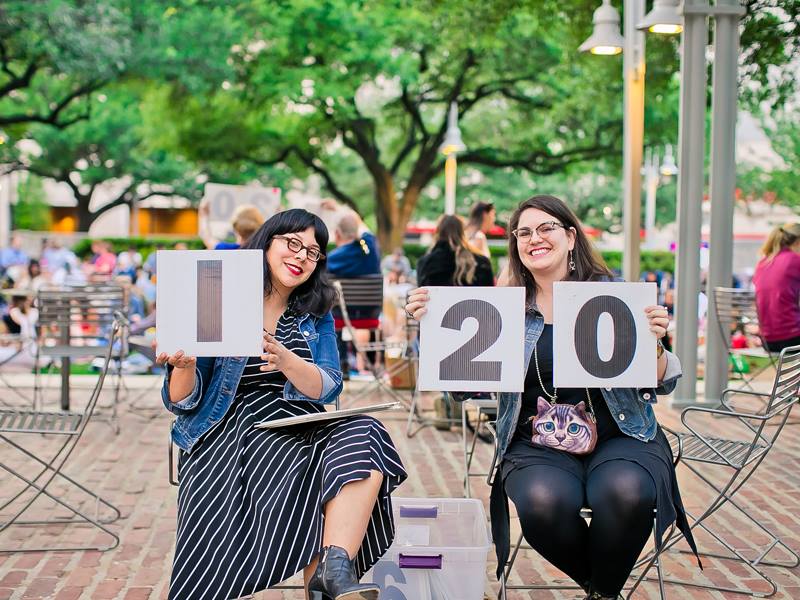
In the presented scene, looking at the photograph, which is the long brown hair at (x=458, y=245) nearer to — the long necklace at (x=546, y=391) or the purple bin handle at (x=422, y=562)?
the long necklace at (x=546, y=391)

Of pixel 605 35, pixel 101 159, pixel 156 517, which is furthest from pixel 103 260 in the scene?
pixel 101 159

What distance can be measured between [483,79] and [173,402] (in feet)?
71.4

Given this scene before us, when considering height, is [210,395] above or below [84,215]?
below

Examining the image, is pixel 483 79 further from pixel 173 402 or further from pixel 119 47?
pixel 173 402

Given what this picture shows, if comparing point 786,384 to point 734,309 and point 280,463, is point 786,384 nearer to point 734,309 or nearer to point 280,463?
point 280,463

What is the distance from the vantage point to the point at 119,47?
19578 millimetres

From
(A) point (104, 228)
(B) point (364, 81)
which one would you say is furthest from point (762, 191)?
(A) point (104, 228)

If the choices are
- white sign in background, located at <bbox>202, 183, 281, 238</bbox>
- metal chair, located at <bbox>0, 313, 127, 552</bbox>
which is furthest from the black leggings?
white sign in background, located at <bbox>202, 183, 281, 238</bbox>

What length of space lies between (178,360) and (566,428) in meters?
1.32

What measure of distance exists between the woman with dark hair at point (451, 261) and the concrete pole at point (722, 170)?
2426mm

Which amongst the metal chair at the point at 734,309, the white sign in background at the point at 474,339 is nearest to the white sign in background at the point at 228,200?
the metal chair at the point at 734,309

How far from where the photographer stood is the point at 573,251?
366 cm

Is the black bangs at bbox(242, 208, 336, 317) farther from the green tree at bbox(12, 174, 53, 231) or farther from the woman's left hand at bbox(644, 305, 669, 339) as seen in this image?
the green tree at bbox(12, 174, 53, 231)

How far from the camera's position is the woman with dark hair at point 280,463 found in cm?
304
